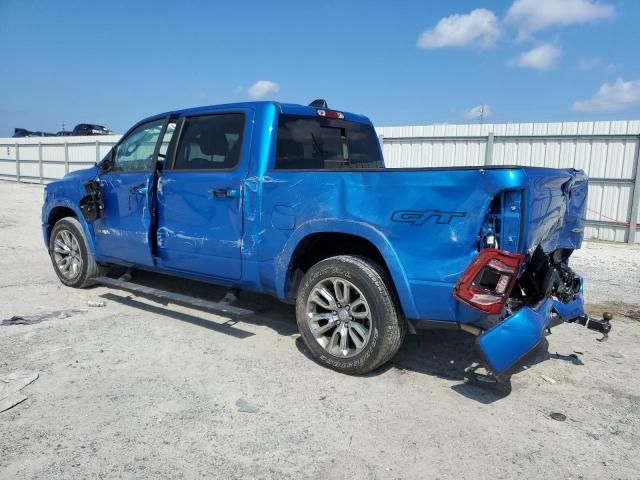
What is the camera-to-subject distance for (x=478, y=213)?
2961 millimetres

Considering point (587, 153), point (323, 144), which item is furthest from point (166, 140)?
point (587, 153)

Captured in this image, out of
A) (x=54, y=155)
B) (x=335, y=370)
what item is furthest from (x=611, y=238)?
(x=54, y=155)

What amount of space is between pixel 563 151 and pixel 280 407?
34.3 ft

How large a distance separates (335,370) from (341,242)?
97 centimetres

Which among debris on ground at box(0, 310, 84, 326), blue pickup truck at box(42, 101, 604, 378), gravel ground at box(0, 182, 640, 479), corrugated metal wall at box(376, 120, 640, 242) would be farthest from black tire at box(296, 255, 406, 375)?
corrugated metal wall at box(376, 120, 640, 242)

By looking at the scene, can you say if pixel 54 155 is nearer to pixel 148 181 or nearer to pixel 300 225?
pixel 148 181

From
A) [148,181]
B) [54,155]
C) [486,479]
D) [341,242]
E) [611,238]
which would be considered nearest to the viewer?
[486,479]

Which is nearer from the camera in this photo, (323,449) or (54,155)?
(323,449)

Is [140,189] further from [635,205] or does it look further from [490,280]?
[635,205]

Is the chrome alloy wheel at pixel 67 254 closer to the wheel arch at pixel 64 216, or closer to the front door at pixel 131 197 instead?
the wheel arch at pixel 64 216

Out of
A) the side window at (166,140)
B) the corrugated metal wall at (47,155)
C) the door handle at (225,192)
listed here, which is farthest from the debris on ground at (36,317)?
the corrugated metal wall at (47,155)

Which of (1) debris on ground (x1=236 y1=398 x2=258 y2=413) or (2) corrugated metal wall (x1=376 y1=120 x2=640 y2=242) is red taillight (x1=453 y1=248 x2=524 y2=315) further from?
(2) corrugated metal wall (x1=376 y1=120 x2=640 y2=242)

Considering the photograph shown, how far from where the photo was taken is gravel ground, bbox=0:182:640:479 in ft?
8.69

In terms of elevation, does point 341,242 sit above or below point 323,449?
above
